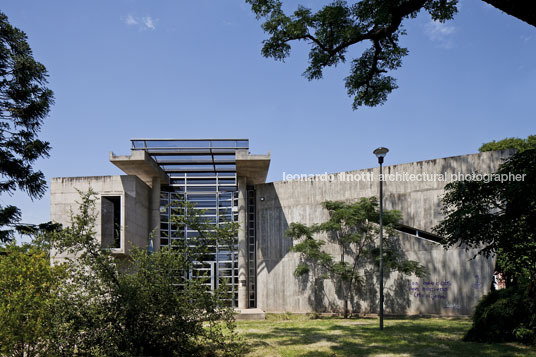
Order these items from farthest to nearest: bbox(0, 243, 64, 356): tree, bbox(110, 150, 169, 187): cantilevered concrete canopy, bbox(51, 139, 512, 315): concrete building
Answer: bbox(110, 150, 169, 187): cantilevered concrete canopy → bbox(51, 139, 512, 315): concrete building → bbox(0, 243, 64, 356): tree

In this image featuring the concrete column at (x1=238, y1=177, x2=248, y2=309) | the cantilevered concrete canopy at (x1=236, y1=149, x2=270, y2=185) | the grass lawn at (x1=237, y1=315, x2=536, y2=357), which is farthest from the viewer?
the concrete column at (x1=238, y1=177, x2=248, y2=309)

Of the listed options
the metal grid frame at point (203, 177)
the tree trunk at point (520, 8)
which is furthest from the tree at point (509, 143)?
the tree trunk at point (520, 8)

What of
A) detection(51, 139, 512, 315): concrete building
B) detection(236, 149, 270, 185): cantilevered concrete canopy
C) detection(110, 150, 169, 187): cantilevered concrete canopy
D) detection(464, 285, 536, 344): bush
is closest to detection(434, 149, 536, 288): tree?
detection(464, 285, 536, 344): bush

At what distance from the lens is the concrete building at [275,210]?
700 inches

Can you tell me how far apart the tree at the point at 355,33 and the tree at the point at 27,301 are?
6613 millimetres

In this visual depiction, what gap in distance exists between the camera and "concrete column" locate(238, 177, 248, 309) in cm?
2231

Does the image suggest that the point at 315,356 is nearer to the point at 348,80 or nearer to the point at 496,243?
the point at 496,243

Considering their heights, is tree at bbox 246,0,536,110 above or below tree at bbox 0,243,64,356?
above

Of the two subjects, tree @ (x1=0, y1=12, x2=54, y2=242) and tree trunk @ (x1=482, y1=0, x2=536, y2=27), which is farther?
tree @ (x1=0, y1=12, x2=54, y2=242)

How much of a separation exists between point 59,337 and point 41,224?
25.1 ft

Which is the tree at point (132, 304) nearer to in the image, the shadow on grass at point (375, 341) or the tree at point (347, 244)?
the shadow on grass at point (375, 341)

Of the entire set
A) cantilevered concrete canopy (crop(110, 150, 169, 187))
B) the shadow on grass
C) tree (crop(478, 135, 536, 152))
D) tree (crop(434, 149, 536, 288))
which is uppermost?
tree (crop(478, 135, 536, 152))

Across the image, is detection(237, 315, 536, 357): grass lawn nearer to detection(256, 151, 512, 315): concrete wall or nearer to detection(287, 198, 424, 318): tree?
detection(256, 151, 512, 315): concrete wall

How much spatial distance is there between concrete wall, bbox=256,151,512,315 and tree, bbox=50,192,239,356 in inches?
481
